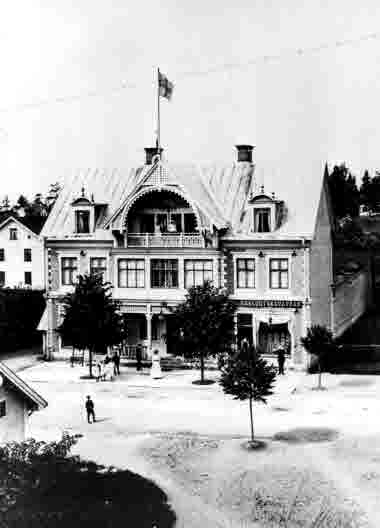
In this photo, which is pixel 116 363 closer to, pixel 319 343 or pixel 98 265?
pixel 98 265

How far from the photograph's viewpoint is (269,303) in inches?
1591

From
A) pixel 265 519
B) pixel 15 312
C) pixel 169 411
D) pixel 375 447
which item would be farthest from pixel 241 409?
pixel 15 312

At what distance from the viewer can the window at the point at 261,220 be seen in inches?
1618

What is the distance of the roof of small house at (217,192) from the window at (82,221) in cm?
76

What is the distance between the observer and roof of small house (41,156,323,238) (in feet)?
135

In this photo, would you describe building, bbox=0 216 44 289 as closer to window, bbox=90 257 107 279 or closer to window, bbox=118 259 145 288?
window, bbox=90 257 107 279

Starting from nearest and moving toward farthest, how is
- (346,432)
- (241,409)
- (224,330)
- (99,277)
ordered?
(346,432) → (241,409) → (224,330) → (99,277)

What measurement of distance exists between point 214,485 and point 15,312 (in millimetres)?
29984

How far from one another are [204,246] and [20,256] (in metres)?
28.6

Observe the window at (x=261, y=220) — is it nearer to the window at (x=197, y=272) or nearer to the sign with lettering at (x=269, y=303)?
the window at (x=197, y=272)

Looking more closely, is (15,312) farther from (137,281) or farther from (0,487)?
(0,487)

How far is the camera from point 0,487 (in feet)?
46.4

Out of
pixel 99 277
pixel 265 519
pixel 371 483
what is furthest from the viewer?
pixel 99 277

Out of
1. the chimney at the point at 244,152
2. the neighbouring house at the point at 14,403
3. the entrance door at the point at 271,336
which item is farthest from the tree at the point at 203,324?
the neighbouring house at the point at 14,403
